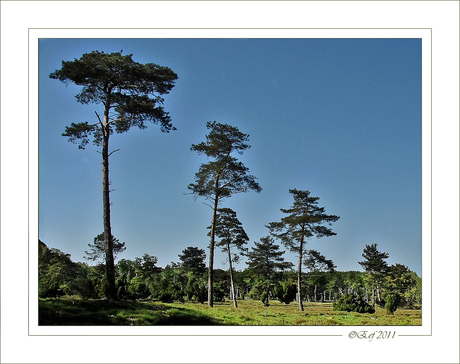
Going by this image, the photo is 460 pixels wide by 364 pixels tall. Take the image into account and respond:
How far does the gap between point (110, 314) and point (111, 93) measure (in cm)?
844

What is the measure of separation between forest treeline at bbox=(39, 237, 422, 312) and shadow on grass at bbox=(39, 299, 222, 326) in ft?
4.06

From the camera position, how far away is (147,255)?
25.6m

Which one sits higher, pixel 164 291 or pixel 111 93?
pixel 111 93

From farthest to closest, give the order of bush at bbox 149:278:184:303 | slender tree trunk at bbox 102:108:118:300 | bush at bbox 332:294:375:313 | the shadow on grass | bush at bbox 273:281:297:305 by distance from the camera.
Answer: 1. bush at bbox 273:281:297:305
2. bush at bbox 149:278:184:303
3. bush at bbox 332:294:375:313
4. slender tree trunk at bbox 102:108:118:300
5. the shadow on grass

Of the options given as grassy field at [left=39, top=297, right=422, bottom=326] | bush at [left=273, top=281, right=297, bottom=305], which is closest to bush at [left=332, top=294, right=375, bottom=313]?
grassy field at [left=39, top=297, right=422, bottom=326]

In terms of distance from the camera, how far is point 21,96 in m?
13.2

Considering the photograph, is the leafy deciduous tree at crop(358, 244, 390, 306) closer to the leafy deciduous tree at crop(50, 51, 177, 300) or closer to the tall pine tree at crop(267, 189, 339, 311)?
the tall pine tree at crop(267, 189, 339, 311)

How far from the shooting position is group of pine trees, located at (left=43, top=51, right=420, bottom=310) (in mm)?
Result: 15438

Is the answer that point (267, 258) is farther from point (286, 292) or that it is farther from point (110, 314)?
point (110, 314)

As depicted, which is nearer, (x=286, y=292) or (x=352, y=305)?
(x=352, y=305)

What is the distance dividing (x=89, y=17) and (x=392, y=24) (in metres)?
10.2

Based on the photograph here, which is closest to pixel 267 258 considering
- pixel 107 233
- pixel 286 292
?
pixel 286 292

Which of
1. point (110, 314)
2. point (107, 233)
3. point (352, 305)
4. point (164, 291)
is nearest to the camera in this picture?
point (110, 314)

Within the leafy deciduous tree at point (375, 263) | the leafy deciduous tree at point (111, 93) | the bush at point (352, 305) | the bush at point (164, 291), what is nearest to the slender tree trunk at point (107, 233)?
the leafy deciduous tree at point (111, 93)
